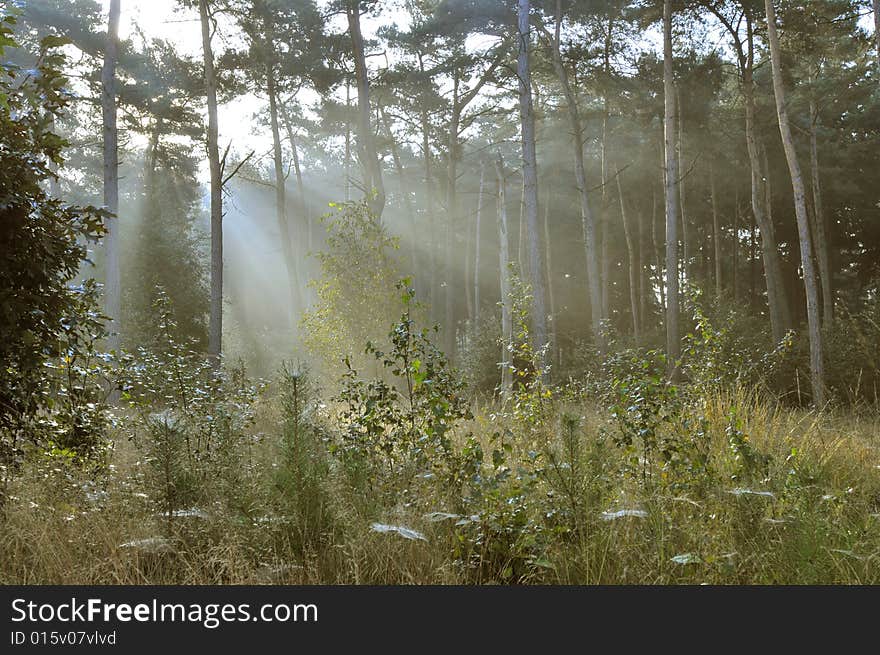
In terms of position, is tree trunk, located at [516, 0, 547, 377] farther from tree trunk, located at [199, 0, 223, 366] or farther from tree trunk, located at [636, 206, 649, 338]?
tree trunk, located at [636, 206, 649, 338]

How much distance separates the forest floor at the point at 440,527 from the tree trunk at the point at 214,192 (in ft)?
33.2

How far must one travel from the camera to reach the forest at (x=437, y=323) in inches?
147

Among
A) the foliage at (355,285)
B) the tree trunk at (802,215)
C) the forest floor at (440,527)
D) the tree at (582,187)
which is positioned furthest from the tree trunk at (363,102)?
the forest floor at (440,527)

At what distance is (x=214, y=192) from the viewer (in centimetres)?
1477

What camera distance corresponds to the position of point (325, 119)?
24672 mm

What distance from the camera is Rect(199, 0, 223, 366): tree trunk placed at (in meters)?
14.6

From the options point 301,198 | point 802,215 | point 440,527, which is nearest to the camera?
point 440,527

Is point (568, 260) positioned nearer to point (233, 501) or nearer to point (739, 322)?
point (739, 322)

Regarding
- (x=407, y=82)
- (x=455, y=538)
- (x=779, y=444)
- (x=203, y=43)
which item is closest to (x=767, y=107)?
(x=407, y=82)

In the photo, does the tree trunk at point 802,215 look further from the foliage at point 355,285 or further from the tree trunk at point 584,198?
the foliage at point 355,285

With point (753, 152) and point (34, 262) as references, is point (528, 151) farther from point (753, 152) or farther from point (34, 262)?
point (34, 262)

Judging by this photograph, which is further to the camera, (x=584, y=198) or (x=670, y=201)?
(x=584, y=198)

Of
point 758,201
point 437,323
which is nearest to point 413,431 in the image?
point 437,323

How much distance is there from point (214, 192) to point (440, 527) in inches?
492
